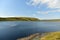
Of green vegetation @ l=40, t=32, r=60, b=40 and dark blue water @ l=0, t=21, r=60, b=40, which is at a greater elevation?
dark blue water @ l=0, t=21, r=60, b=40

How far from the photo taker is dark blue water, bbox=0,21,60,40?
156 centimetres

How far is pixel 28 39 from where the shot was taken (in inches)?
60.8

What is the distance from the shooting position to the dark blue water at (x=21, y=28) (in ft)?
5.11

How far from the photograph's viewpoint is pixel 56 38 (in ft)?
5.10

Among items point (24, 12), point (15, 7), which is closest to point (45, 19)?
Answer: point (24, 12)

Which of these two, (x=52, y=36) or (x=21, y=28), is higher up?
(x=21, y=28)

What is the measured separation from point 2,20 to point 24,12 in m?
0.31

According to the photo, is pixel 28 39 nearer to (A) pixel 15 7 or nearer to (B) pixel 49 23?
(B) pixel 49 23

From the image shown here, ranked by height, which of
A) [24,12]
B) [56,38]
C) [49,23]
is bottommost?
[56,38]

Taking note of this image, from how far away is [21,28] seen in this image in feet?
5.15

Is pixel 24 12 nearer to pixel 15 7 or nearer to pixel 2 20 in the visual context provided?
pixel 15 7

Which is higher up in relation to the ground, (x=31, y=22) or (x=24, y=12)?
(x=24, y=12)

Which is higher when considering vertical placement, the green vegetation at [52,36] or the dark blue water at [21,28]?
the dark blue water at [21,28]

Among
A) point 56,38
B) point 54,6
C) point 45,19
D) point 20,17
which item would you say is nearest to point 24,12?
point 20,17
